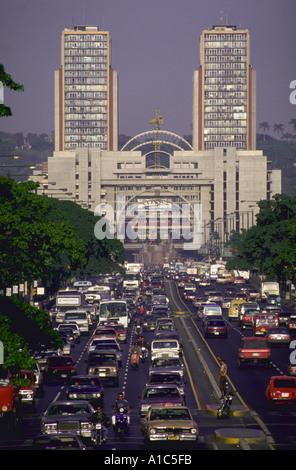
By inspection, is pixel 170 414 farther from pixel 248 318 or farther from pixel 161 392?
pixel 248 318

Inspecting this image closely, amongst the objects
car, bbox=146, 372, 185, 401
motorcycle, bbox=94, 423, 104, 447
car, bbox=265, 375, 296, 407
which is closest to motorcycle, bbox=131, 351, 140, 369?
car, bbox=146, 372, 185, 401

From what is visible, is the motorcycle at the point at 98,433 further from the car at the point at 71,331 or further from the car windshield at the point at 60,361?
the car at the point at 71,331

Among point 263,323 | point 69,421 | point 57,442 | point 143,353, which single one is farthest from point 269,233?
point 57,442

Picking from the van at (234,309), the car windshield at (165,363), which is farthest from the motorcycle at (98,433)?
the van at (234,309)

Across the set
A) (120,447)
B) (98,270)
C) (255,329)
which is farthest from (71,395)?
(98,270)
